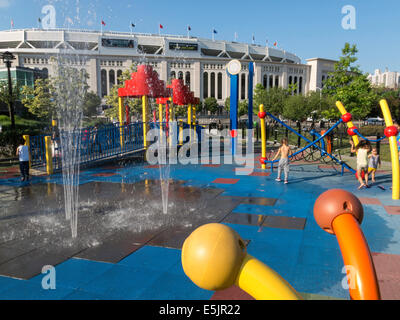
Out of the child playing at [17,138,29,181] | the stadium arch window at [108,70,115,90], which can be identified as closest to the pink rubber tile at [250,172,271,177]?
the child playing at [17,138,29,181]

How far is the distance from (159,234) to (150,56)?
7778cm

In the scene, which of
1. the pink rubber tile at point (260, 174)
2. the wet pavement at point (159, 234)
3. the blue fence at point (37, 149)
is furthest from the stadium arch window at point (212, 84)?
the wet pavement at point (159, 234)

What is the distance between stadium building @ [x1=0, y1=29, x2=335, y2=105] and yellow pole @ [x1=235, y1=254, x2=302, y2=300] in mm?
72658

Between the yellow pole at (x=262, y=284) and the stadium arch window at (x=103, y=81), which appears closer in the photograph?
the yellow pole at (x=262, y=284)

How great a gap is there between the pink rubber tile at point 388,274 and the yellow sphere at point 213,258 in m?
3.63

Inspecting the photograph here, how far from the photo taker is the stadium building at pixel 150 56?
74250 millimetres

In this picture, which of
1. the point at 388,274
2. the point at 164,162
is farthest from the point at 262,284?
the point at 164,162

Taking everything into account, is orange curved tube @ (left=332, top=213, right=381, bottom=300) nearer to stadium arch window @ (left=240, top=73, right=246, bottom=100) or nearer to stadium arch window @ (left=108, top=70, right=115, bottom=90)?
stadium arch window @ (left=108, top=70, right=115, bottom=90)

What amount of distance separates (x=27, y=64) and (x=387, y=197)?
264 ft

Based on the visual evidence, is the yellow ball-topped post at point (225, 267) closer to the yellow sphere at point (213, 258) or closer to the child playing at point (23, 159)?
the yellow sphere at point (213, 258)

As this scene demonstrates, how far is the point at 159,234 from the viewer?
618 centimetres

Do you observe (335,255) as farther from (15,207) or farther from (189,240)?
(15,207)

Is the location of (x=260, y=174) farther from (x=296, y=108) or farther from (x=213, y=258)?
(x=296, y=108)

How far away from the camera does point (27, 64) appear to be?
7250 centimetres
